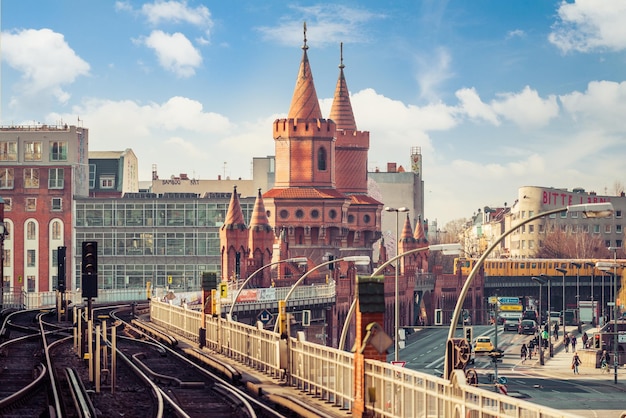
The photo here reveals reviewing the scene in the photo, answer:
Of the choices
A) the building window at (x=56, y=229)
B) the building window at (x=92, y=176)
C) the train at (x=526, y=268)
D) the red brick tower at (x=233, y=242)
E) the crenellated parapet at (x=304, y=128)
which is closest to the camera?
the red brick tower at (x=233, y=242)

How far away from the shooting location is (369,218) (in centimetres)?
15325

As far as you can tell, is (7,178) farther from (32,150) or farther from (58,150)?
(58,150)

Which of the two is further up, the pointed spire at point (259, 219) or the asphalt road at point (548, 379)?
the pointed spire at point (259, 219)

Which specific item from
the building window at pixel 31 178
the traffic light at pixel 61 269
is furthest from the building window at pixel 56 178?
the traffic light at pixel 61 269

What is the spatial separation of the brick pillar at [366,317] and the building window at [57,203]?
400ft

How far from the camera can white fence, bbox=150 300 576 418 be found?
21.5m

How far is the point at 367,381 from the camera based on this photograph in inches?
1103

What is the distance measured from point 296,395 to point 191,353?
543 inches

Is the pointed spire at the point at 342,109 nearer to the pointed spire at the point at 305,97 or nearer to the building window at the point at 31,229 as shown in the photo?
the pointed spire at the point at 305,97

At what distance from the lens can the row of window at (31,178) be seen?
485ft

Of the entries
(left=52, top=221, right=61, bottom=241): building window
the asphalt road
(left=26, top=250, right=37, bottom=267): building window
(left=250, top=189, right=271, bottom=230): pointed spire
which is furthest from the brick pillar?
(left=26, top=250, right=37, bottom=267): building window

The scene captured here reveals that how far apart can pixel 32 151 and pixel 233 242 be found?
125 feet

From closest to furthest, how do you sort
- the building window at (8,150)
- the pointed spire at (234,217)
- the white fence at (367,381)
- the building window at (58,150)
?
the white fence at (367,381) < the pointed spire at (234,217) < the building window at (8,150) < the building window at (58,150)

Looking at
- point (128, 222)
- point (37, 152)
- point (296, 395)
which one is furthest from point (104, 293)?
point (296, 395)
